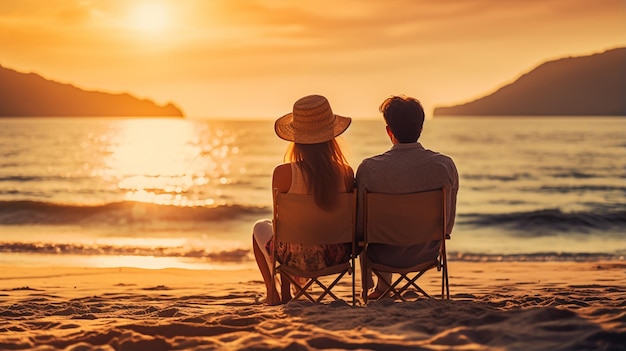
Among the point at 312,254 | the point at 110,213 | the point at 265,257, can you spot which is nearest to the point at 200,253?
the point at 110,213

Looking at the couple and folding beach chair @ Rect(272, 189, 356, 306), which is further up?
the couple

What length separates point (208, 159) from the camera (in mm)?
46062

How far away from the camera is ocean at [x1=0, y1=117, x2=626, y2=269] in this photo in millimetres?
12938

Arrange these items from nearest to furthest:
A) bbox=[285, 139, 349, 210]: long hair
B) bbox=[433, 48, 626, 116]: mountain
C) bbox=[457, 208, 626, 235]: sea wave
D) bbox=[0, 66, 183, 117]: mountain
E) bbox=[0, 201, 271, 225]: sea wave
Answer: bbox=[285, 139, 349, 210]: long hair → bbox=[457, 208, 626, 235]: sea wave → bbox=[0, 201, 271, 225]: sea wave → bbox=[0, 66, 183, 117]: mountain → bbox=[433, 48, 626, 116]: mountain

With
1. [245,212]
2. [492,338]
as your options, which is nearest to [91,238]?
[245,212]

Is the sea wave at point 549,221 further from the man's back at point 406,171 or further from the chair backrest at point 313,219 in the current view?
the chair backrest at point 313,219

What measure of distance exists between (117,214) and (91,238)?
431cm

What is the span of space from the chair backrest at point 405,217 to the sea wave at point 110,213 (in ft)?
43.6

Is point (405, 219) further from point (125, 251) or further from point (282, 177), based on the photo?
point (125, 251)

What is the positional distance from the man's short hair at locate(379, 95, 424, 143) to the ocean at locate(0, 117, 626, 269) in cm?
34

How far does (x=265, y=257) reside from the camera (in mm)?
5762

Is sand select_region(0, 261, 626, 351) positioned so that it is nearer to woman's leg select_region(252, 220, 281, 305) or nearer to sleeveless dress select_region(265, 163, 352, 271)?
woman's leg select_region(252, 220, 281, 305)

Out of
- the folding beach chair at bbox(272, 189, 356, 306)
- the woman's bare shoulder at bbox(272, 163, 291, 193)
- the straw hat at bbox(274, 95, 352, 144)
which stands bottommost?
the folding beach chair at bbox(272, 189, 356, 306)

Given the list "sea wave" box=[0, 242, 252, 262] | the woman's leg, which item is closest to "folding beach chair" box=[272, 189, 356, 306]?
the woman's leg
